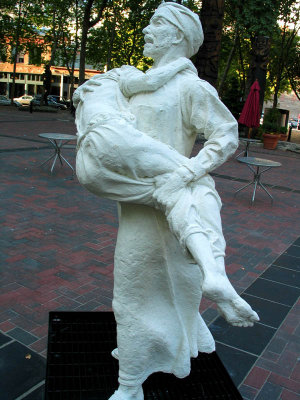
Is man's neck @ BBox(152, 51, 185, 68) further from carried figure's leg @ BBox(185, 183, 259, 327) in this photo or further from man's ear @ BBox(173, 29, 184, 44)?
carried figure's leg @ BBox(185, 183, 259, 327)

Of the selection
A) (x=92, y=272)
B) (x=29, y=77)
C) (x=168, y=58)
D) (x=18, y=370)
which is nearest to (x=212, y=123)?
(x=168, y=58)

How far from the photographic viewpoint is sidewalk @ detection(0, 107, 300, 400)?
318 centimetres

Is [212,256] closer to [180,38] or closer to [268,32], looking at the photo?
[180,38]

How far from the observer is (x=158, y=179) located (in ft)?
6.84

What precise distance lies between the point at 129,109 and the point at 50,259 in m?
3.04

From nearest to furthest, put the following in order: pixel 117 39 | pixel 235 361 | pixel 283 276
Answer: pixel 235 361 → pixel 283 276 → pixel 117 39

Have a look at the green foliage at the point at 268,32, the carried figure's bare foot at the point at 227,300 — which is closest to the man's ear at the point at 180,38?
the carried figure's bare foot at the point at 227,300

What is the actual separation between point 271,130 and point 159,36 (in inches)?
668

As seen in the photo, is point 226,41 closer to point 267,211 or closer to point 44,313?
point 267,211

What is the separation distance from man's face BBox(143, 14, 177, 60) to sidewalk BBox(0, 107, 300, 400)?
2.34 meters

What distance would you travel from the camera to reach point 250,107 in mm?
12977

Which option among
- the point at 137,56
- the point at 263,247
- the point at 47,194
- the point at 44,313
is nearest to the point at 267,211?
the point at 263,247

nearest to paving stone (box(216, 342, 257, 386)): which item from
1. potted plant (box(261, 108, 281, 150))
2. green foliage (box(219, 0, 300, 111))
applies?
green foliage (box(219, 0, 300, 111))

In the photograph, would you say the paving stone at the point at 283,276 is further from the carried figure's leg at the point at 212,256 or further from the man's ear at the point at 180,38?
the man's ear at the point at 180,38
